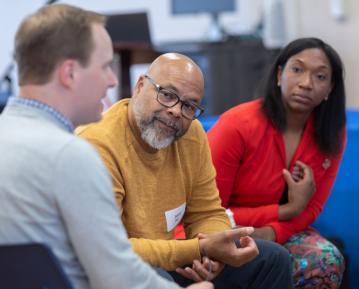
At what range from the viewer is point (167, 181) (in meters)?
1.84

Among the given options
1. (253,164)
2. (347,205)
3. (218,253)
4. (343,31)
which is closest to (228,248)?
(218,253)

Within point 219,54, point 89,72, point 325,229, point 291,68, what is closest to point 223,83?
point 219,54

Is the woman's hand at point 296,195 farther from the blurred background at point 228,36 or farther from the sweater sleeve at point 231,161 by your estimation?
the blurred background at point 228,36

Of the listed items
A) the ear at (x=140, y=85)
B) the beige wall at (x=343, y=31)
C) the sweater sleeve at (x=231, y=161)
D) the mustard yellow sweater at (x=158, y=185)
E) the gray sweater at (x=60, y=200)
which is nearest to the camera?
the gray sweater at (x=60, y=200)

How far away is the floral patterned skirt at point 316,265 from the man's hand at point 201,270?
61 centimetres

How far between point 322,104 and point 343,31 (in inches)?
102

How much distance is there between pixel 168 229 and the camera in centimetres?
184

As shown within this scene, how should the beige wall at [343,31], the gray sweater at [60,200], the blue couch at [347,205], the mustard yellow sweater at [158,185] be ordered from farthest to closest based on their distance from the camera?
the beige wall at [343,31], the blue couch at [347,205], the mustard yellow sweater at [158,185], the gray sweater at [60,200]

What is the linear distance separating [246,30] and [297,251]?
404 centimetres

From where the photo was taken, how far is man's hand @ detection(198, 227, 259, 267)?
5.71 feet

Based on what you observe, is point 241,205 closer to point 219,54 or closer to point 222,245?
point 222,245

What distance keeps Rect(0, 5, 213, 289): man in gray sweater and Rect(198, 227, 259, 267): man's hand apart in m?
0.51

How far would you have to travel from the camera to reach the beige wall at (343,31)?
186 inches

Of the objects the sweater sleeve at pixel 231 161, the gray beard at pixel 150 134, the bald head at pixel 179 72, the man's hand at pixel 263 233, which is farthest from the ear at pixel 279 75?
the gray beard at pixel 150 134
